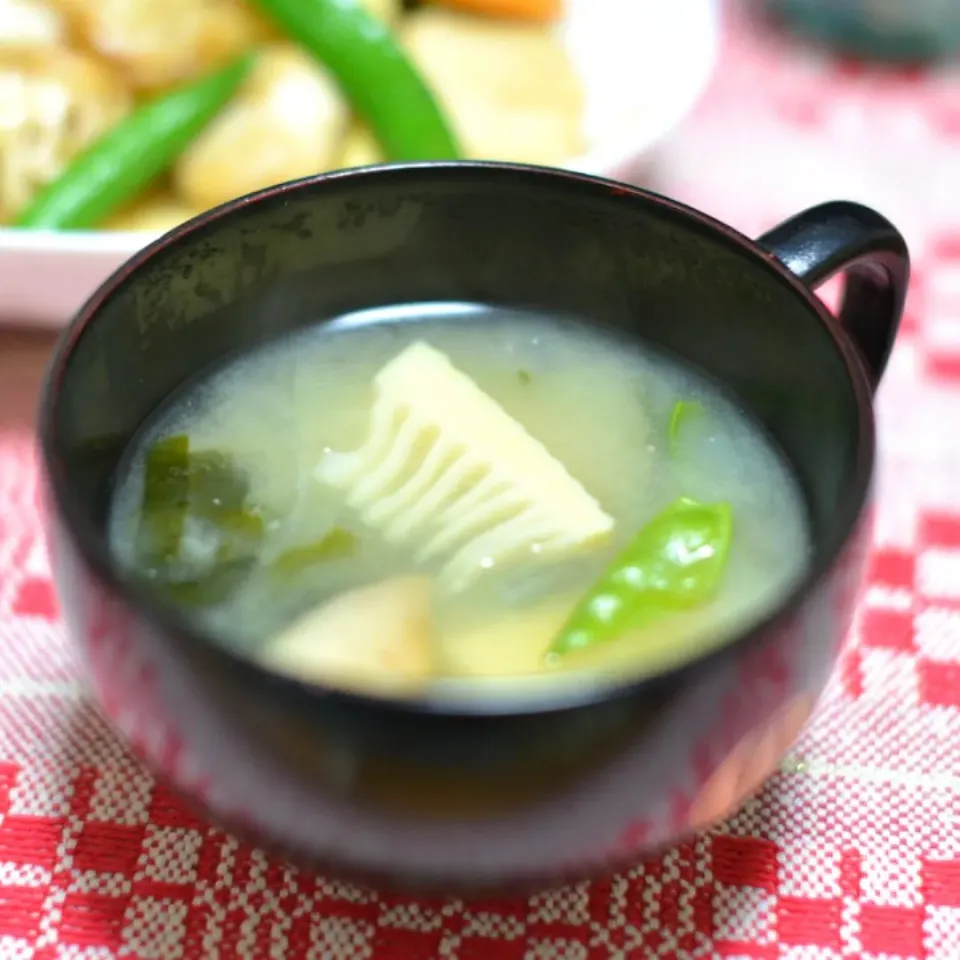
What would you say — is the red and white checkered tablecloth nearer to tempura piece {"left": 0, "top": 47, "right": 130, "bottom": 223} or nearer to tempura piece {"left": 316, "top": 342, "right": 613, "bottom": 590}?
tempura piece {"left": 316, "top": 342, "right": 613, "bottom": 590}

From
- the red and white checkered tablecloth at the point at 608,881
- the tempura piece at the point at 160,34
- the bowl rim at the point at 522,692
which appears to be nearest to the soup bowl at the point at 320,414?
the bowl rim at the point at 522,692

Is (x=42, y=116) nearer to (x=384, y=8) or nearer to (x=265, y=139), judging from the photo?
(x=265, y=139)

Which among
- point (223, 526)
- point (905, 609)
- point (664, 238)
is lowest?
point (905, 609)

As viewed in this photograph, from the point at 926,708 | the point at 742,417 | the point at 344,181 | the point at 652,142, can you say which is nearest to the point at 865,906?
the point at 926,708

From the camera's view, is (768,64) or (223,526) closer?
(223,526)

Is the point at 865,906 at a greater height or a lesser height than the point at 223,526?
lesser

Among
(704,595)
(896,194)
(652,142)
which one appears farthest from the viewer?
(896,194)

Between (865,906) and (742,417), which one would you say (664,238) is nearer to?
(742,417)
